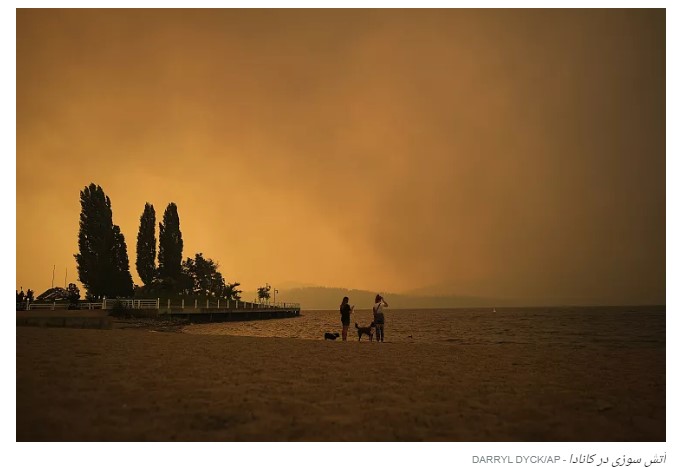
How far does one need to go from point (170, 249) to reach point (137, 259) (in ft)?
15.8

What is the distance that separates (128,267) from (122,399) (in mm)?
54574

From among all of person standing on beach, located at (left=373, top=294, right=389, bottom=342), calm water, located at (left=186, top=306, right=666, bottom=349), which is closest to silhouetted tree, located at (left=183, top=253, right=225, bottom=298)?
calm water, located at (left=186, top=306, right=666, bottom=349)

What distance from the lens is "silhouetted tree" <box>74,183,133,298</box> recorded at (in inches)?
2109

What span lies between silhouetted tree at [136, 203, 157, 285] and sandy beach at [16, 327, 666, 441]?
55.7 metres

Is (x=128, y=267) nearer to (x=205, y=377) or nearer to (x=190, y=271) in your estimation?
(x=190, y=271)

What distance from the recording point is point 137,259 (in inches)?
2564

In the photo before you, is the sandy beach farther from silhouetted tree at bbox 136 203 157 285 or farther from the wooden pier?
silhouetted tree at bbox 136 203 157 285

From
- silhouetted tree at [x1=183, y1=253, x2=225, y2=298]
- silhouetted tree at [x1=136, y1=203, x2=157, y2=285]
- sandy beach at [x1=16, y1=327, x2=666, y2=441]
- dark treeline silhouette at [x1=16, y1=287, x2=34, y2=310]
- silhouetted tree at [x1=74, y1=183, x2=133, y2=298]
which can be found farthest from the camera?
silhouetted tree at [x1=183, y1=253, x2=225, y2=298]

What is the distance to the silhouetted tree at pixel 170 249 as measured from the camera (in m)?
66.8

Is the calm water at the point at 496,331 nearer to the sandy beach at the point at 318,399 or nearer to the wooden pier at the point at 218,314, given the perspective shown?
the wooden pier at the point at 218,314

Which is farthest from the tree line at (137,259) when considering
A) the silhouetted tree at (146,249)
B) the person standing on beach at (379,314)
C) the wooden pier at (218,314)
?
the person standing on beach at (379,314)
